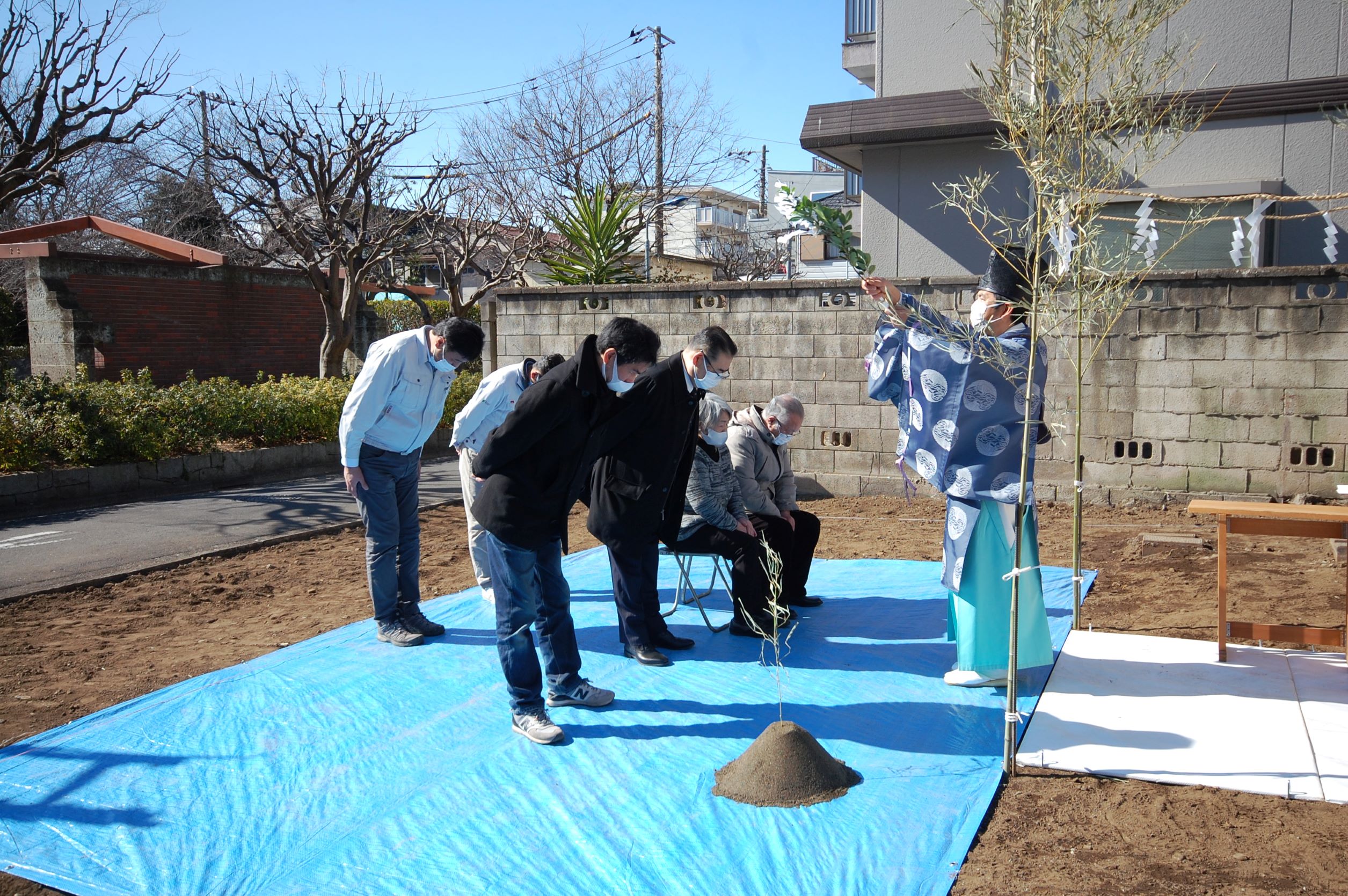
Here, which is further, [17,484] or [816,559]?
[17,484]

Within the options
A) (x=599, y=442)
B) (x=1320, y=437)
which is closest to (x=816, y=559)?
(x=599, y=442)

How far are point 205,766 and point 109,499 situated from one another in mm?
7179

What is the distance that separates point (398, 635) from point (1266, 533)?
4.34 m

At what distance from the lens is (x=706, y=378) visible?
4.71 m

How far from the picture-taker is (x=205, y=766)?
3656mm

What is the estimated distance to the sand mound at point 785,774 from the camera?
11.0 ft

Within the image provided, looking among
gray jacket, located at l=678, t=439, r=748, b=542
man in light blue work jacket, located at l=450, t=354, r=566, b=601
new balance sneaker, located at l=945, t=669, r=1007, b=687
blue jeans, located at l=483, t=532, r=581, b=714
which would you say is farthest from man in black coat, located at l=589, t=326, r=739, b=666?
new balance sneaker, located at l=945, t=669, r=1007, b=687

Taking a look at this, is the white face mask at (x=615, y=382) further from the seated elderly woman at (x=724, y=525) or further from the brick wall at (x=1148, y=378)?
the brick wall at (x=1148, y=378)

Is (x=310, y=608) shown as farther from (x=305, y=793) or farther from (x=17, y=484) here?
(x=17, y=484)

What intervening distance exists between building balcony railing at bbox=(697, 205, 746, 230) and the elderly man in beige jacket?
133 feet

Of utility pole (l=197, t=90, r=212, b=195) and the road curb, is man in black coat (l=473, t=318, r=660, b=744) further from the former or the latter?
utility pole (l=197, t=90, r=212, b=195)

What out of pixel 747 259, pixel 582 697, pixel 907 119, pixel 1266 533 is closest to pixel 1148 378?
A: pixel 1266 533

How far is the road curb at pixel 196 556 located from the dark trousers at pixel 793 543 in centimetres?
202

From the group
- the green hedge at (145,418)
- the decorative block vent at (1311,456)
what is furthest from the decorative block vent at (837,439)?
the green hedge at (145,418)
